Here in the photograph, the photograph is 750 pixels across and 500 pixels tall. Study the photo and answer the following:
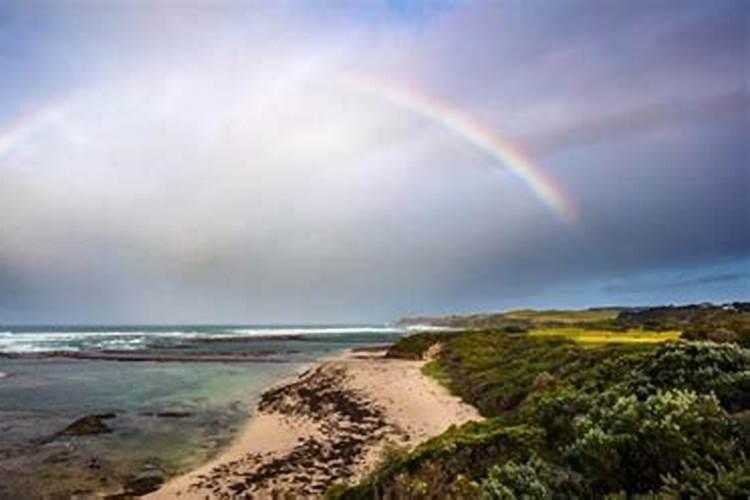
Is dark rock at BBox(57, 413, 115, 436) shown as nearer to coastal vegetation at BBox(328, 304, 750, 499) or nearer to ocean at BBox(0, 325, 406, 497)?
ocean at BBox(0, 325, 406, 497)

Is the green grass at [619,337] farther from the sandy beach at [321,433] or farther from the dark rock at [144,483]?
the dark rock at [144,483]

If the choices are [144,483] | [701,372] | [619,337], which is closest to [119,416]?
[144,483]

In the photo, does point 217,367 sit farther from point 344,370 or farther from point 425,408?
point 425,408

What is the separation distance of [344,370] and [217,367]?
22.5m

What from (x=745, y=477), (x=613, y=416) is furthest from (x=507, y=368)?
(x=745, y=477)

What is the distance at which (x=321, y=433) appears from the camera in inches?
1113

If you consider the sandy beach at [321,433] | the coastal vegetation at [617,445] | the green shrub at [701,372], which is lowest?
the sandy beach at [321,433]

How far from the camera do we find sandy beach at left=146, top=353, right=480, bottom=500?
65.3ft

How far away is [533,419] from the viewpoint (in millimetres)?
11180

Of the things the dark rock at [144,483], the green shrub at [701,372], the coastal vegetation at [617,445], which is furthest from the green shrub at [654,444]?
the dark rock at [144,483]

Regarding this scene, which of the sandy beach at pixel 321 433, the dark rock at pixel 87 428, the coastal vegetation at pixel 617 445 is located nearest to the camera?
the coastal vegetation at pixel 617 445

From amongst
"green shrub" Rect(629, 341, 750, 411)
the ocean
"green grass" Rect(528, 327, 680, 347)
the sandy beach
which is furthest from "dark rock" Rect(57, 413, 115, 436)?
"green grass" Rect(528, 327, 680, 347)

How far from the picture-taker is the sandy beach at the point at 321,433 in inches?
784

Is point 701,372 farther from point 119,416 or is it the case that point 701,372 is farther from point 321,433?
point 119,416
